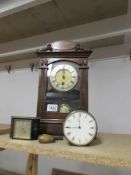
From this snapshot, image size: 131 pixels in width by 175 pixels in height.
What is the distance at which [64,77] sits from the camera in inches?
39.0

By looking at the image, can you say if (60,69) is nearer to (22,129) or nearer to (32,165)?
(22,129)

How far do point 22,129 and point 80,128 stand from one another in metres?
0.29

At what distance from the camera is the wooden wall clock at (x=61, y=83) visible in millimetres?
957

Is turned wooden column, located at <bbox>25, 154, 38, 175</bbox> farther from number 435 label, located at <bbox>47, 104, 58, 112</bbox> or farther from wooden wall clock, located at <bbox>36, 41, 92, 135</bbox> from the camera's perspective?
number 435 label, located at <bbox>47, 104, 58, 112</bbox>

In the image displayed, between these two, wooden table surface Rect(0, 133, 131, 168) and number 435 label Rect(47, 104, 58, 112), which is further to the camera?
number 435 label Rect(47, 104, 58, 112)

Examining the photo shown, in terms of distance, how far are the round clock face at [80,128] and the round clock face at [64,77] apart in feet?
0.65

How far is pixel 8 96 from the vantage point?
1969mm

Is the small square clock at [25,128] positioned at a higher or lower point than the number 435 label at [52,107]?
lower

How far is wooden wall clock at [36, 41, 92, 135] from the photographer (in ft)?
3.14

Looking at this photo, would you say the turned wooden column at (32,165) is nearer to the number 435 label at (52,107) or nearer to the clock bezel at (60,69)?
the number 435 label at (52,107)

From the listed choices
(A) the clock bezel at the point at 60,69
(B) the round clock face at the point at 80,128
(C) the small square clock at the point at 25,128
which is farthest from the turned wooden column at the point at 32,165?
(A) the clock bezel at the point at 60,69

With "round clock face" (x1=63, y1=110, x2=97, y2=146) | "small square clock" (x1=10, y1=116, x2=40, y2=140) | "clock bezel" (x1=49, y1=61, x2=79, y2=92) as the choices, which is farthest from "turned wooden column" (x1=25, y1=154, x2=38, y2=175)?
"clock bezel" (x1=49, y1=61, x2=79, y2=92)

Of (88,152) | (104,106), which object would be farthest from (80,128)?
(104,106)

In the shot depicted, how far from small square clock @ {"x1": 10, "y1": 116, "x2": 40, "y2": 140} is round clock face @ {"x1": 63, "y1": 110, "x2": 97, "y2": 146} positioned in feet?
0.53
